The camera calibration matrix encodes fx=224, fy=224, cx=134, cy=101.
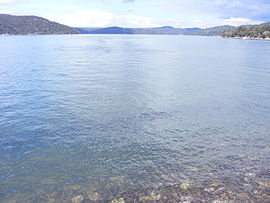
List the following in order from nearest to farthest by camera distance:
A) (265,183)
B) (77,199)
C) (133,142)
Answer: (77,199) → (265,183) → (133,142)

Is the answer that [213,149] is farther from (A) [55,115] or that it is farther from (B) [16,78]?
(B) [16,78]

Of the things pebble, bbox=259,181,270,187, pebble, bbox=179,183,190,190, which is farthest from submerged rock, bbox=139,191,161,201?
pebble, bbox=259,181,270,187

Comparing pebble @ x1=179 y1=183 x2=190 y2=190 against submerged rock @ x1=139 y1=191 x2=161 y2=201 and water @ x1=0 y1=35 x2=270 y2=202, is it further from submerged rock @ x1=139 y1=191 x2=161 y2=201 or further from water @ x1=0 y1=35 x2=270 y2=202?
submerged rock @ x1=139 y1=191 x2=161 y2=201

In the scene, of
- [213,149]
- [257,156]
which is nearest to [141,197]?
[213,149]

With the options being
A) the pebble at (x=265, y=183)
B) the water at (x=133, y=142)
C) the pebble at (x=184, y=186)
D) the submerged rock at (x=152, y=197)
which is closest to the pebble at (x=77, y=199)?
the water at (x=133, y=142)

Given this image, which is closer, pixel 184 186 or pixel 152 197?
pixel 152 197

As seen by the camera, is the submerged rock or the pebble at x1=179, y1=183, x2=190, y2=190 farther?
the pebble at x1=179, y1=183, x2=190, y2=190

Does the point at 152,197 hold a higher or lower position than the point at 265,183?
lower

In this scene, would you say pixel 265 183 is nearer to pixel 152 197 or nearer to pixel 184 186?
pixel 184 186

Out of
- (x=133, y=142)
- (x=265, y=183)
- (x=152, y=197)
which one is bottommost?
(x=152, y=197)

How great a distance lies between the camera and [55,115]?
27047mm

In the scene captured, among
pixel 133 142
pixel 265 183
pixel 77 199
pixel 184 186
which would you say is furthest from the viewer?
pixel 133 142

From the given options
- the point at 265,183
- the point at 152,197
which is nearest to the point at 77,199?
the point at 152,197

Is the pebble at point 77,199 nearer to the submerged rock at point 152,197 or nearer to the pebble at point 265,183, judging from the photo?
the submerged rock at point 152,197
